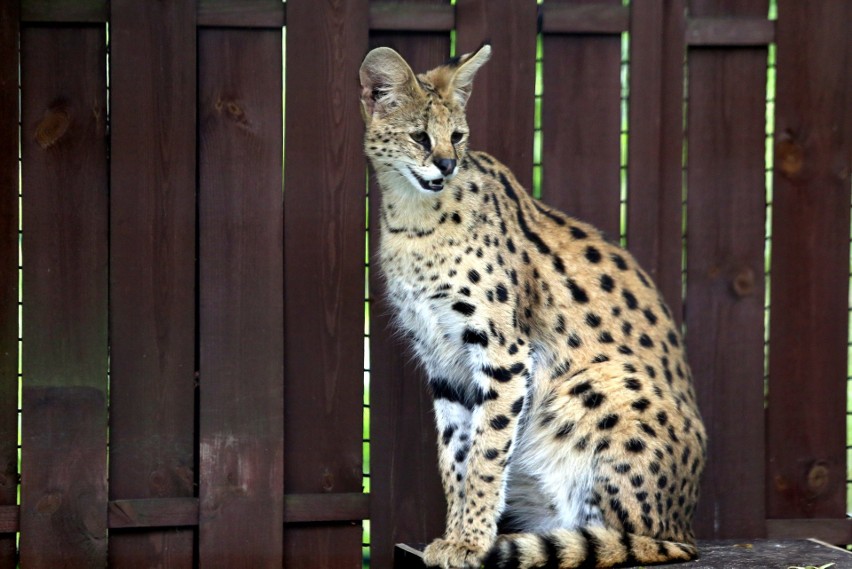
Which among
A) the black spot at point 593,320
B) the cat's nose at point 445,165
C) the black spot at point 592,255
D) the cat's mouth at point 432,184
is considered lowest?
the black spot at point 593,320

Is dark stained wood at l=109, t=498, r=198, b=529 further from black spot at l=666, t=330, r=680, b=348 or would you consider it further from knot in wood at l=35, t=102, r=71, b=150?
black spot at l=666, t=330, r=680, b=348

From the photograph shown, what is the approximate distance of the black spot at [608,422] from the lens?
421 centimetres

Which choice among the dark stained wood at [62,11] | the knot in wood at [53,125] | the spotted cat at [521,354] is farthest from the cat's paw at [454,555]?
the dark stained wood at [62,11]

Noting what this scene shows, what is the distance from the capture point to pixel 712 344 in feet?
16.1

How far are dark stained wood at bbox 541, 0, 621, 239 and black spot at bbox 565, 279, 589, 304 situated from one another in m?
0.41

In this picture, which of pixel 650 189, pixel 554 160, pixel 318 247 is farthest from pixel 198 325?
pixel 650 189

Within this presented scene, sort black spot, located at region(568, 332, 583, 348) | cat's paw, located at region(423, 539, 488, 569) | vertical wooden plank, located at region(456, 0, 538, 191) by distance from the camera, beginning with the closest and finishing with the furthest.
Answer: cat's paw, located at region(423, 539, 488, 569) → black spot, located at region(568, 332, 583, 348) → vertical wooden plank, located at region(456, 0, 538, 191)

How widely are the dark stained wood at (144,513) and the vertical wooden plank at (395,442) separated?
76cm

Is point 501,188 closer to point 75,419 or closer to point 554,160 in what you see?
point 554,160

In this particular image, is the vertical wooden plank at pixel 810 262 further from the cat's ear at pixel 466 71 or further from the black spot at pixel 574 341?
the cat's ear at pixel 466 71

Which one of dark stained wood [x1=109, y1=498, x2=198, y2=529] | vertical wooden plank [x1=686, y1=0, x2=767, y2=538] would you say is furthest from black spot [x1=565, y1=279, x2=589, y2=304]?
dark stained wood [x1=109, y1=498, x2=198, y2=529]

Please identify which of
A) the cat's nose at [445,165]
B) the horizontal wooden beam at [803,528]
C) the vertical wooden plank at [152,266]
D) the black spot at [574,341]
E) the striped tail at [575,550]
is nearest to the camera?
the striped tail at [575,550]

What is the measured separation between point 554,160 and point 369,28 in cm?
86

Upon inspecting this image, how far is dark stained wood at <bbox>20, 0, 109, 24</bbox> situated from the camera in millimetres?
4488
